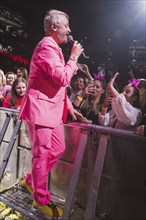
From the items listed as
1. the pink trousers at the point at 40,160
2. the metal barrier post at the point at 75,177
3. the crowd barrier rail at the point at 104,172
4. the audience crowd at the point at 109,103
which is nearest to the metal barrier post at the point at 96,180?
the crowd barrier rail at the point at 104,172

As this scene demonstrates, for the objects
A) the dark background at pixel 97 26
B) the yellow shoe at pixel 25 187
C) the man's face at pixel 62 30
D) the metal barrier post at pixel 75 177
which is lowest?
the yellow shoe at pixel 25 187

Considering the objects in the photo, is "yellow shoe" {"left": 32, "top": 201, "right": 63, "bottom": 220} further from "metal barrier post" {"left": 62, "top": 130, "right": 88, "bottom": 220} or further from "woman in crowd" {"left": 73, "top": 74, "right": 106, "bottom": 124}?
"woman in crowd" {"left": 73, "top": 74, "right": 106, "bottom": 124}

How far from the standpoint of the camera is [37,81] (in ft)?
7.31

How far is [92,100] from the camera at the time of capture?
149 inches

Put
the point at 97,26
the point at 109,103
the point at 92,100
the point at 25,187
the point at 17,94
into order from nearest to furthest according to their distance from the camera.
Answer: the point at 25,187
the point at 109,103
the point at 92,100
the point at 17,94
the point at 97,26

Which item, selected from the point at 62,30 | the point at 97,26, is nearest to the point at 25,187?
the point at 62,30

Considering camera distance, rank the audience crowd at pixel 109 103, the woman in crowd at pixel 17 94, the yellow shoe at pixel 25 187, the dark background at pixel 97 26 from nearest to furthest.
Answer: the yellow shoe at pixel 25 187
the audience crowd at pixel 109 103
the woman in crowd at pixel 17 94
the dark background at pixel 97 26

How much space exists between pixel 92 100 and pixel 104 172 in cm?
166

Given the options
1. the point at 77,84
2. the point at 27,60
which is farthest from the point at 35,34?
the point at 77,84

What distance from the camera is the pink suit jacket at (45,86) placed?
2.10 meters

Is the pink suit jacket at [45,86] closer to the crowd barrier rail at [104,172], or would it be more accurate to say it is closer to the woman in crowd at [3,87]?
the crowd barrier rail at [104,172]

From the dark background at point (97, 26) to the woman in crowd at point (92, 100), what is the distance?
5294 millimetres

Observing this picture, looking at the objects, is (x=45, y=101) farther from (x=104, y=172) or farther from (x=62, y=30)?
(x=104, y=172)

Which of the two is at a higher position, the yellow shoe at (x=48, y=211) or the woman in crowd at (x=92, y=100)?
the woman in crowd at (x=92, y=100)
